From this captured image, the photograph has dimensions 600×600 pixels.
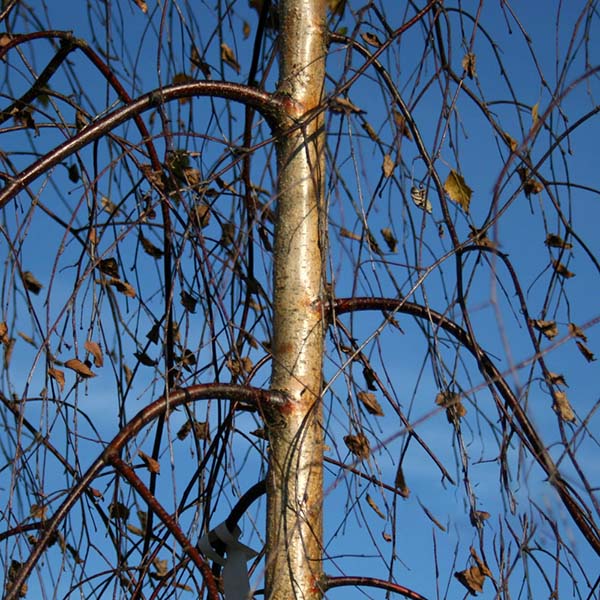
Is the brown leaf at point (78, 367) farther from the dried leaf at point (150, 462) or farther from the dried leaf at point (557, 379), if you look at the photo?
the dried leaf at point (557, 379)

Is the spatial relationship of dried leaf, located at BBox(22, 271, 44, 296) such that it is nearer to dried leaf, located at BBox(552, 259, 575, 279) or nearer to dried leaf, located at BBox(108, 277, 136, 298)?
dried leaf, located at BBox(108, 277, 136, 298)

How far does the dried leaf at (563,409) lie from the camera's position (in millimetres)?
1764

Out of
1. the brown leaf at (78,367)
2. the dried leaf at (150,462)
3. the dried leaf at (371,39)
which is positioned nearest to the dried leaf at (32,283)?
the brown leaf at (78,367)

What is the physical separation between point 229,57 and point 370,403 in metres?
0.75

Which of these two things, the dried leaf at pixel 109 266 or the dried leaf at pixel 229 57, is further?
the dried leaf at pixel 229 57

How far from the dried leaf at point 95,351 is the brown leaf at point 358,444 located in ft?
1.52

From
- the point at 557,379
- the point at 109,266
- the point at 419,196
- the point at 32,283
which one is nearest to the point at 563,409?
the point at 557,379

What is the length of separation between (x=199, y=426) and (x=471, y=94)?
2.81 ft

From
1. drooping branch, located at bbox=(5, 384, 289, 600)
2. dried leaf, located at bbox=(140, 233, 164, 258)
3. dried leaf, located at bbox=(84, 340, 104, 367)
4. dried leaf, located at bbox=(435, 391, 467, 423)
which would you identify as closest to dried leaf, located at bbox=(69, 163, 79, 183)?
dried leaf, located at bbox=(140, 233, 164, 258)

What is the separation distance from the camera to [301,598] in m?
1.63

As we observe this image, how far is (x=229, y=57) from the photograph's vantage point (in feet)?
6.46

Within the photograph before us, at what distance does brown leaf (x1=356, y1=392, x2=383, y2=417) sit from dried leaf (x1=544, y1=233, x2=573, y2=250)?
1.60 ft

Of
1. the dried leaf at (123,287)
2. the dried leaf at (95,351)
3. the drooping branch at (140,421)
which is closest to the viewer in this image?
the drooping branch at (140,421)

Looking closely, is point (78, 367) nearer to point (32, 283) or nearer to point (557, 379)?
point (32, 283)
